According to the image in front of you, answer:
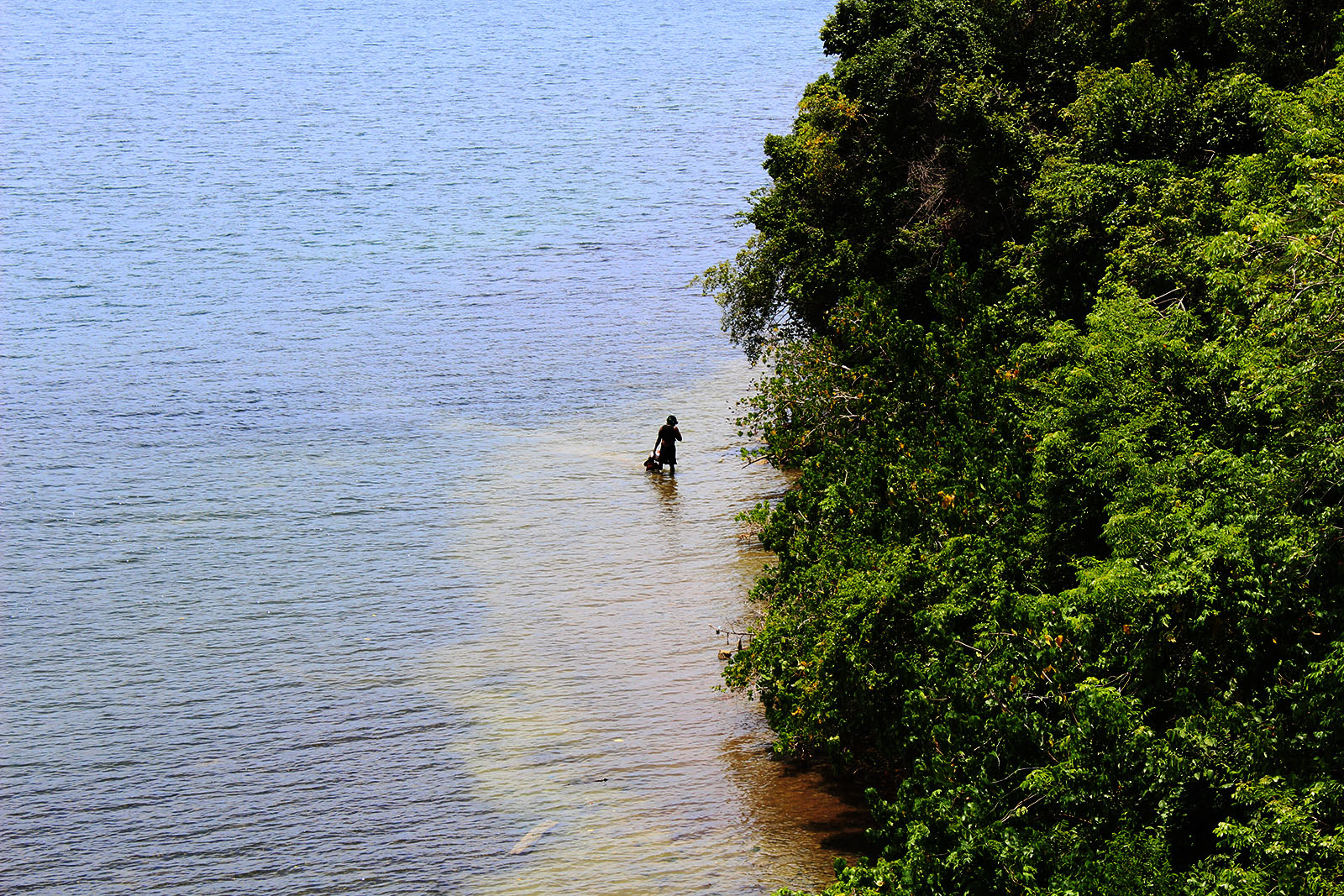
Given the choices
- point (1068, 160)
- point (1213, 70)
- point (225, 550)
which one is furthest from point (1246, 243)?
point (225, 550)

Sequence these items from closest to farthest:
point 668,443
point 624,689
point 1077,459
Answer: point 1077,459 → point 624,689 → point 668,443

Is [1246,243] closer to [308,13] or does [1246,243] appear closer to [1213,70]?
[1213,70]

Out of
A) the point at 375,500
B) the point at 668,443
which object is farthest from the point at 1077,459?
the point at 375,500

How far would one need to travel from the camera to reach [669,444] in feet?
98.3

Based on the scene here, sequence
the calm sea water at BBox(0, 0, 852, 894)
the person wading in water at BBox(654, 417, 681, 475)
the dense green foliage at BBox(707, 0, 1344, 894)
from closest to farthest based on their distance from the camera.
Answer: the dense green foliage at BBox(707, 0, 1344, 894), the calm sea water at BBox(0, 0, 852, 894), the person wading in water at BBox(654, 417, 681, 475)

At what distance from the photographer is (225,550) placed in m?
27.1

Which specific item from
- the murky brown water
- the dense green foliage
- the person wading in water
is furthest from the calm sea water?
the dense green foliage

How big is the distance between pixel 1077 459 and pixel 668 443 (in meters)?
16.3

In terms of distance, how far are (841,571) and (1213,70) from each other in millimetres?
11022

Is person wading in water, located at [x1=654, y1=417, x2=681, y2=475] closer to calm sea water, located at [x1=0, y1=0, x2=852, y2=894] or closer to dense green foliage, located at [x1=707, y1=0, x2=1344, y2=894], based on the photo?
calm sea water, located at [x1=0, y1=0, x2=852, y2=894]

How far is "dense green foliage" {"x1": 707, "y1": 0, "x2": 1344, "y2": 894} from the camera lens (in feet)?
35.4

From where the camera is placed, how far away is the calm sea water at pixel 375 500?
54.7 ft

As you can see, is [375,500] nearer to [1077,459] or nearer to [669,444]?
[669,444]

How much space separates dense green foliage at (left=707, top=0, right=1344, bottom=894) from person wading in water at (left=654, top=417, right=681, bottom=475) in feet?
18.0
